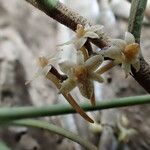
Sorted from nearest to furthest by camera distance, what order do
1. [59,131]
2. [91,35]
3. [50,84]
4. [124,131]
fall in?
1. [91,35]
2. [59,131]
3. [124,131]
4. [50,84]

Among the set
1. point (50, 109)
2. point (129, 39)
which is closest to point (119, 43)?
point (129, 39)

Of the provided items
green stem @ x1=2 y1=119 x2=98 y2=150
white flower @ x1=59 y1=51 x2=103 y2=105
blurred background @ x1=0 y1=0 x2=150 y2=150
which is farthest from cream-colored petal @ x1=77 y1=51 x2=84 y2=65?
blurred background @ x1=0 y1=0 x2=150 y2=150

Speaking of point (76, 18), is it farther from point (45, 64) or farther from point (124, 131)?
point (124, 131)

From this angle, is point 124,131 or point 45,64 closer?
point 45,64

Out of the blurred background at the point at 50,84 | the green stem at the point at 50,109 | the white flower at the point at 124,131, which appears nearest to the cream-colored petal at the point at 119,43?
the green stem at the point at 50,109

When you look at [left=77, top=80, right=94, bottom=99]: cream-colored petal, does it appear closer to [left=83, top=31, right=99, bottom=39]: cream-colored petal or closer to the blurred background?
[left=83, top=31, right=99, bottom=39]: cream-colored petal

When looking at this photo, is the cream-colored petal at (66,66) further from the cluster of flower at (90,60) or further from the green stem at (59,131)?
the green stem at (59,131)

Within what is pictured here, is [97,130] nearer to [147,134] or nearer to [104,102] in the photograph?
[147,134]

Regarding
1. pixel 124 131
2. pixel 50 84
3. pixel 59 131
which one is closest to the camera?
pixel 59 131
